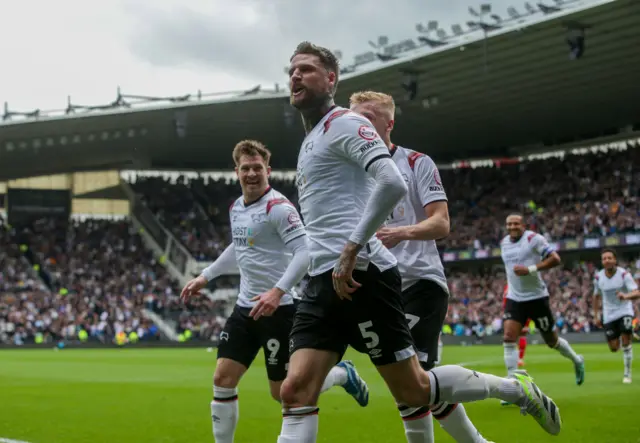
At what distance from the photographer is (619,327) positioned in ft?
48.0

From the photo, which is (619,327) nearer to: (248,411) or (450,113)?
(248,411)

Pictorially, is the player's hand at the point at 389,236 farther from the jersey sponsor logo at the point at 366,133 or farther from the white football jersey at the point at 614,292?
the white football jersey at the point at 614,292

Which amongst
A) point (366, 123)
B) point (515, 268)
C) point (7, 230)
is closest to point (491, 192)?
point (7, 230)

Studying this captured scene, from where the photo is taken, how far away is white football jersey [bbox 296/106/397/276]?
4.73 metres

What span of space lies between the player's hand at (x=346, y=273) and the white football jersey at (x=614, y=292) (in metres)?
11.2

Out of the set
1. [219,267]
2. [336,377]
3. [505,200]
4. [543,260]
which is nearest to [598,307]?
[543,260]

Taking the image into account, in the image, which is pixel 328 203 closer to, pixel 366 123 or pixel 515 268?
pixel 366 123

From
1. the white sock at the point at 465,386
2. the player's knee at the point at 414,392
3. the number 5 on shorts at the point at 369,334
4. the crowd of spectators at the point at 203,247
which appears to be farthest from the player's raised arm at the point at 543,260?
the crowd of spectators at the point at 203,247

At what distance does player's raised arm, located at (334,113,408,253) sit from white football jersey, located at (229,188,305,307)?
2.29m

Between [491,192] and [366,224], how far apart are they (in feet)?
142

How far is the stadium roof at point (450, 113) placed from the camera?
32375 millimetres

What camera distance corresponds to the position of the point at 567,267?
1606 inches

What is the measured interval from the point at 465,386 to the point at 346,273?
4.18 feet

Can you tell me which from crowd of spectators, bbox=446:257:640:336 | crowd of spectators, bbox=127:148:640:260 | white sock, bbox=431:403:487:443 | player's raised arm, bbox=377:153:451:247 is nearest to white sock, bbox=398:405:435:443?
white sock, bbox=431:403:487:443
